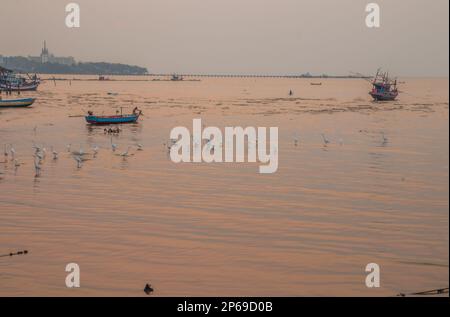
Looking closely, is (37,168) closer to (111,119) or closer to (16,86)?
(111,119)

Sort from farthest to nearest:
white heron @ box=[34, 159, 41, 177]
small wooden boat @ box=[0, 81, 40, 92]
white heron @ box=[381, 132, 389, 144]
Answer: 1. small wooden boat @ box=[0, 81, 40, 92]
2. white heron @ box=[381, 132, 389, 144]
3. white heron @ box=[34, 159, 41, 177]

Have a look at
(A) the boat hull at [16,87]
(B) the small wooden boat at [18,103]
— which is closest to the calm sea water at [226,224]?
(B) the small wooden boat at [18,103]

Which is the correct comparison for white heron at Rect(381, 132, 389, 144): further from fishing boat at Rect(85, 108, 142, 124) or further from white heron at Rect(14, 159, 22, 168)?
white heron at Rect(14, 159, 22, 168)

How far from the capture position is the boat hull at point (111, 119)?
49737 millimetres

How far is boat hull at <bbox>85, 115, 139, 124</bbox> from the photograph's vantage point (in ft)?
163

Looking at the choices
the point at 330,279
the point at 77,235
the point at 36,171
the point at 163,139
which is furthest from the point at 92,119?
the point at 330,279

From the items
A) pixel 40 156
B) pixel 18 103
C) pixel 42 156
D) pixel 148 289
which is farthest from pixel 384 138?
pixel 18 103

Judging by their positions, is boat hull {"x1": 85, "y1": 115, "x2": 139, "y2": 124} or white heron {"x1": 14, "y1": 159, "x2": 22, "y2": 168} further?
boat hull {"x1": 85, "y1": 115, "x2": 139, "y2": 124}

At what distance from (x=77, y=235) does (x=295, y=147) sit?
2221 cm

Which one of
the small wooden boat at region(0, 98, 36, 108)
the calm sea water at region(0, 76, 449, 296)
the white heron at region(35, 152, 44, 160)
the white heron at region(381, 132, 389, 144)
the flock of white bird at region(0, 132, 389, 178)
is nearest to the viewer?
the calm sea water at region(0, 76, 449, 296)

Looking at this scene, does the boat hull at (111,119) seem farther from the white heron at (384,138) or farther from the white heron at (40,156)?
the white heron at (40,156)

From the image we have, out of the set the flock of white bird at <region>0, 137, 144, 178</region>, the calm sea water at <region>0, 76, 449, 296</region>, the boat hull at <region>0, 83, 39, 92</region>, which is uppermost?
the boat hull at <region>0, 83, 39, 92</region>

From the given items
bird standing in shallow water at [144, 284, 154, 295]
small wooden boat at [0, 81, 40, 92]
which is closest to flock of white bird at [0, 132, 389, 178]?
bird standing in shallow water at [144, 284, 154, 295]

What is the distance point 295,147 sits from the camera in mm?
36531
